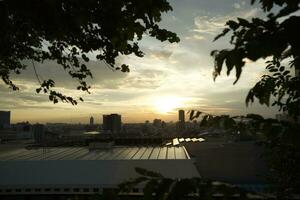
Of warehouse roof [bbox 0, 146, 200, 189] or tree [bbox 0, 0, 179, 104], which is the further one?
warehouse roof [bbox 0, 146, 200, 189]

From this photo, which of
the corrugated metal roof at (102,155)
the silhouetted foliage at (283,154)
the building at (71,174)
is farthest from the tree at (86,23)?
the corrugated metal roof at (102,155)

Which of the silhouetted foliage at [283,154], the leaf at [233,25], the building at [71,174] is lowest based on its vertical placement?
the building at [71,174]

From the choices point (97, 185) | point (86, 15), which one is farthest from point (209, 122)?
point (97, 185)

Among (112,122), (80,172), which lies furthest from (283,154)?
(112,122)

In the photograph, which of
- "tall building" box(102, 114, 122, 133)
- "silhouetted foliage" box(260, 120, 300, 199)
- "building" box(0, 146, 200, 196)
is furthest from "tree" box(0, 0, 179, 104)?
"tall building" box(102, 114, 122, 133)

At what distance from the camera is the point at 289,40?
4.83 ft

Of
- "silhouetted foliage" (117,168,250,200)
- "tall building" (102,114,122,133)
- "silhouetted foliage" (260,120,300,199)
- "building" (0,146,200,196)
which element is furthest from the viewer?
"tall building" (102,114,122,133)

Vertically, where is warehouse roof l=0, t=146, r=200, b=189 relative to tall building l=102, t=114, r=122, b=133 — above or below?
below

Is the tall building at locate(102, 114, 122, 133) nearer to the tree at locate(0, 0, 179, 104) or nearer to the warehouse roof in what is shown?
the warehouse roof

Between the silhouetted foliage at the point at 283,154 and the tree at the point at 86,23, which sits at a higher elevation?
the tree at the point at 86,23

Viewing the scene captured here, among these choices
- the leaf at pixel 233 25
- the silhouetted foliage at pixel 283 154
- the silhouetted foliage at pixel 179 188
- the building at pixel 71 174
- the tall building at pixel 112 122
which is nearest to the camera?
the leaf at pixel 233 25

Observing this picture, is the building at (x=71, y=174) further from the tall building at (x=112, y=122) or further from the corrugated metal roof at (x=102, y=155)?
the tall building at (x=112, y=122)

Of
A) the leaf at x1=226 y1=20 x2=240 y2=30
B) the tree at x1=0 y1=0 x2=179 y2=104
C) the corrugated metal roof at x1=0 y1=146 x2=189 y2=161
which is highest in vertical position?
the tree at x1=0 y1=0 x2=179 y2=104

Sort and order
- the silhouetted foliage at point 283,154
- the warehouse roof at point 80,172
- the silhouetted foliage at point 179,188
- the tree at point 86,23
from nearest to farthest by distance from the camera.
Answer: the silhouetted foliage at point 179,188
the silhouetted foliage at point 283,154
the tree at point 86,23
the warehouse roof at point 80,172
